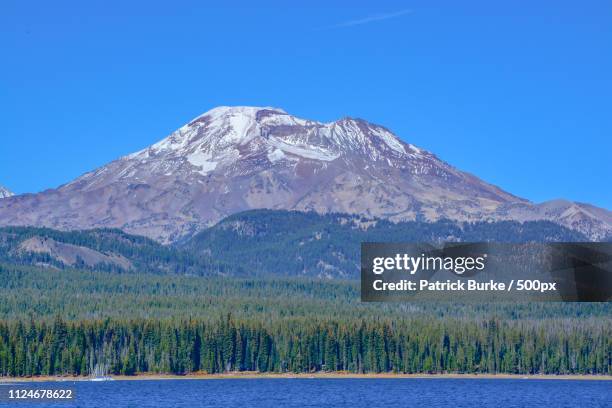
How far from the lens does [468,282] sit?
10981cm

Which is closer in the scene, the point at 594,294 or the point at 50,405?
the point at 594,294

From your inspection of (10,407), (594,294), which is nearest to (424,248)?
(594,294)

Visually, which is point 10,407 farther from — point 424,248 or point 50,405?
point 424,248

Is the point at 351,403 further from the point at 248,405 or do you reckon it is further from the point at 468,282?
the point at 468,282

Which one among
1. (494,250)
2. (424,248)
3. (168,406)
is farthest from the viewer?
(168,406)

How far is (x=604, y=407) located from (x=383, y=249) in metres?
92.5

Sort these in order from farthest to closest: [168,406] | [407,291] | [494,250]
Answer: [168,406] < [494,250] < [407,291]

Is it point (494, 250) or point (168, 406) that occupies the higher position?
point (494, 250)

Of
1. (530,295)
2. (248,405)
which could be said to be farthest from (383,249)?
(248,405)

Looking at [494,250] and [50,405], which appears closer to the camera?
[494,250]

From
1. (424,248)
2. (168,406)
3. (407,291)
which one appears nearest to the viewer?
(407,291)

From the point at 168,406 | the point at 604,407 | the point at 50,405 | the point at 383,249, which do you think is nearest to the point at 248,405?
the point at 168,406

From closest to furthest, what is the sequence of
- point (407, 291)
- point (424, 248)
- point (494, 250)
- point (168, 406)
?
point (407, 291), point (424, 248), point (494, 250), point (168, 406)

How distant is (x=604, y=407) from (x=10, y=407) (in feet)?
263
